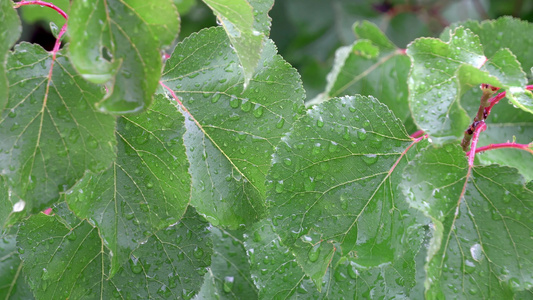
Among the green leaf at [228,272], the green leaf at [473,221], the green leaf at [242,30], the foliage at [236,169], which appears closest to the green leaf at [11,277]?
the foliage at [236,169]

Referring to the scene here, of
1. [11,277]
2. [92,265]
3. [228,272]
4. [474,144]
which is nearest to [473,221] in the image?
[474,144]

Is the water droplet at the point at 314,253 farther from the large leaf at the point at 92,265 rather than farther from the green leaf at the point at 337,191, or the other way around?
the large leaf at the point at 92,265

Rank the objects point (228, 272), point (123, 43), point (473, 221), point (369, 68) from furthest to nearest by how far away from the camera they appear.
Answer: point (369, 68) < point (228, 272) < point (473, 221) < point (123, 43)

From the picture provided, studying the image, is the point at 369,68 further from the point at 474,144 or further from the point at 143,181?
the point at 143,181

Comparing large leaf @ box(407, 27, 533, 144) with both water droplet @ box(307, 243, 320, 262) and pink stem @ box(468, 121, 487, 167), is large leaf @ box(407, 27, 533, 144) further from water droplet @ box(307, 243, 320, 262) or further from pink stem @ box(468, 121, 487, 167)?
water droplet @ box(307, 243, 320, 262)

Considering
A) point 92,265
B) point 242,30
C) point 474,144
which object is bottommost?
point 92,265

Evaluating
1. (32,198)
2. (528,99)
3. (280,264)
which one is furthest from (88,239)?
(528,99)
